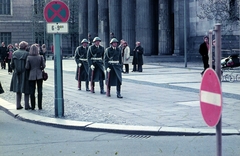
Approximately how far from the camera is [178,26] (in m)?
38.9

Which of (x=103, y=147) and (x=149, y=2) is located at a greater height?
(x=149, y=2)

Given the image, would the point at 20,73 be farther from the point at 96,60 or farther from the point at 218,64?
the point at 218,64

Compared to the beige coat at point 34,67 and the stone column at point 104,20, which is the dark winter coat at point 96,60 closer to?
the beige coat at point 34,67

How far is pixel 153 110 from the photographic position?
41.0ft

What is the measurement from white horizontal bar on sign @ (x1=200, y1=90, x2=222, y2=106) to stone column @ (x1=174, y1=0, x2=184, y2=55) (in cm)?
3356

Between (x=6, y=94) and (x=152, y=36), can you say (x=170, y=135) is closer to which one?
(x=6, y=94)

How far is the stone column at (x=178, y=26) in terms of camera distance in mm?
38562

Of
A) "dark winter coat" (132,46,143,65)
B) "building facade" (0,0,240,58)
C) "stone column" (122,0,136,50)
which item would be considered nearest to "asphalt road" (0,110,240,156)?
"dark winter coat" (132,46,143,65)

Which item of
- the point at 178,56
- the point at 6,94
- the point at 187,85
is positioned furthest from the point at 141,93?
the point at 178,56

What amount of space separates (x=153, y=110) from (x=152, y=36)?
94.6 feet

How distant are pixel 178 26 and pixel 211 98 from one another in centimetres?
3418

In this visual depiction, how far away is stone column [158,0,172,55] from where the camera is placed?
40.8m

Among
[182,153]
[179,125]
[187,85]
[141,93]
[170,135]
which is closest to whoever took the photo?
[182,153]

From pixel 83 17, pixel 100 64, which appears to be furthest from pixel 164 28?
pixel 100 64
